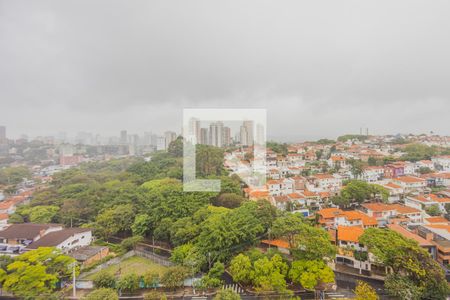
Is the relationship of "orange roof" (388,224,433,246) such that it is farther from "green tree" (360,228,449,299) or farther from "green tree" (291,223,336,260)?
"green tree" (291,223,336,260)

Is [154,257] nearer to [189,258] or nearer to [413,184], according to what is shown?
[189,258]

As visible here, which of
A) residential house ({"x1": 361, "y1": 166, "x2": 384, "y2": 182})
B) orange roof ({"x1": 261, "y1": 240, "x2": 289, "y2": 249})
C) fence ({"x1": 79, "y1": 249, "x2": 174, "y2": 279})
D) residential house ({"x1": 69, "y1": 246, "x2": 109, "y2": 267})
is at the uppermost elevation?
residential house ({"x1": 361, "y1": 166, "x2": 384, "y2": 182})

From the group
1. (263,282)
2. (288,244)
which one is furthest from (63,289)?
(288,244)

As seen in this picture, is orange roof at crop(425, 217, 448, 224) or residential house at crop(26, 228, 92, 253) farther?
orange roof at crop(425, 217, 448, 224)

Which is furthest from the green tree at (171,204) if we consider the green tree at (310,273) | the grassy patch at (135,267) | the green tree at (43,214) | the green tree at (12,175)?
the green tree at (12,175)

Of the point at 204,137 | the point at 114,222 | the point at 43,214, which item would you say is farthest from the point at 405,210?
the point at 43,214

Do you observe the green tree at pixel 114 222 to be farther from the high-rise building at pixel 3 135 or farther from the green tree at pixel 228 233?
the high-rise building at pixel 3 135

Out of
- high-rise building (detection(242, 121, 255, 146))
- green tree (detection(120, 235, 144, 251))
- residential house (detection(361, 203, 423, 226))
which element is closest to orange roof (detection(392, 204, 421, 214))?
residential house (detection(361, 203, 423, 226))
